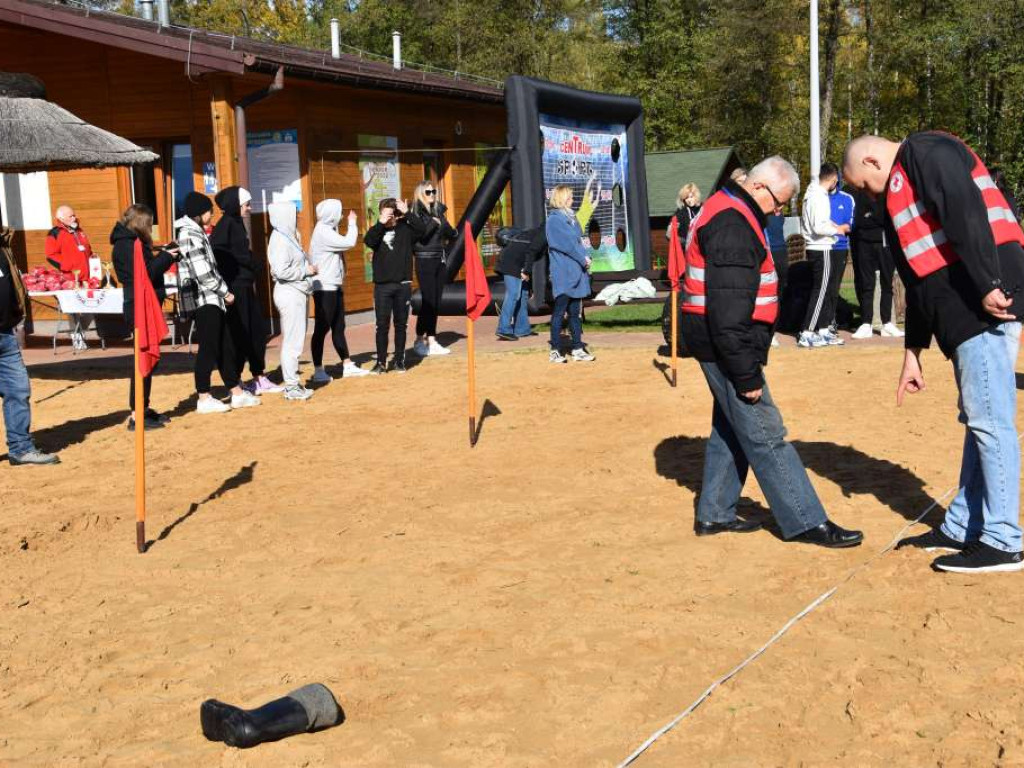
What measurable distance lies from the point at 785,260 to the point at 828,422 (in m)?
6.01

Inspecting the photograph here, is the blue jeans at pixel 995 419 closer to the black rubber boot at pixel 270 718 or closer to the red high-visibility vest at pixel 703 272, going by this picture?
the red high-visibility vest at pixel 703 272

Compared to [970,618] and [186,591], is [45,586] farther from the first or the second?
[970,618]

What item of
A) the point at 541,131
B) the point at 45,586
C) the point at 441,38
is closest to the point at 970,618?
the point at 45,586

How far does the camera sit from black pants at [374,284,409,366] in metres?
12.4

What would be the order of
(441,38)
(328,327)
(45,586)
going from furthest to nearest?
(441,38) < (328,327) < (45,586)

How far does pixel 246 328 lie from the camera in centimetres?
1111

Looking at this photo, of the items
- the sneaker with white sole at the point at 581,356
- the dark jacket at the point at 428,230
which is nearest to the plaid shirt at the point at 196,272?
the dark jacket at the point at 428,230

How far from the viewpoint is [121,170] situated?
679 inches

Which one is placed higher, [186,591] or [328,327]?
[328,327]

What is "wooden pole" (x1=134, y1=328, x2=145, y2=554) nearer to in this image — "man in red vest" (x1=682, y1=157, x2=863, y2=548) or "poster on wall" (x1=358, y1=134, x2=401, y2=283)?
"man in red vest" (x1=682, y1=157, x2=863, y2=548)

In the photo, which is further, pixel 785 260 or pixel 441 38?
pixel 441 38

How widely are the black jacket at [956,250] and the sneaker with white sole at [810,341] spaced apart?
8061 mm

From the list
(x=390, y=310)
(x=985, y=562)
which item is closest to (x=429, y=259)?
(x=390, y=310)

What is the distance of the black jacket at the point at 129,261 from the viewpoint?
1023cm
